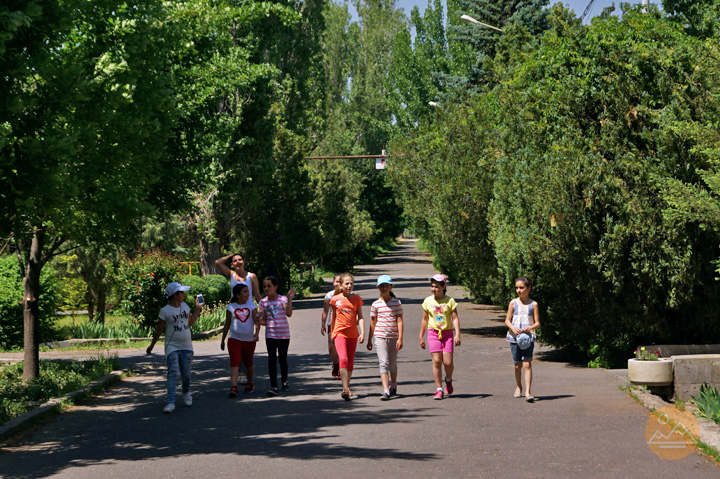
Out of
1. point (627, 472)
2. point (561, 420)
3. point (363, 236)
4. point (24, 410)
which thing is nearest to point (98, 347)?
point (24, 410)

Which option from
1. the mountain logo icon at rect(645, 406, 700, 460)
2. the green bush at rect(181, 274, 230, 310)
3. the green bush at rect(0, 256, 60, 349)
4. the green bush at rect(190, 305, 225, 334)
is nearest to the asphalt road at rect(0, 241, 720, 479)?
the mountain logo icon at rect(645, 406, 700, 460)

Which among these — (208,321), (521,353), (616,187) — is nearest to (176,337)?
(521,353)

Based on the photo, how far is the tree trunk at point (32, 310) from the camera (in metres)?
13.4

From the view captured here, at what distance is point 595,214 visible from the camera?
47.7ft

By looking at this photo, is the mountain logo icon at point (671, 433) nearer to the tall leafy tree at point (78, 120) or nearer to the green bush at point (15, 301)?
the tall leafy tree at point (78, 120)

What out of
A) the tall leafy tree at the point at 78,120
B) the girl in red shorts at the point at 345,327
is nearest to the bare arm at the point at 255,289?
the girl in red shorts at the point at 345,327

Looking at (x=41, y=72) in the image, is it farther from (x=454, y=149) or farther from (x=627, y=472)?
(x=454, y=149)

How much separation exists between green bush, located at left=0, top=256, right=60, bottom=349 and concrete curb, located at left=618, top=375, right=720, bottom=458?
13.4 metres

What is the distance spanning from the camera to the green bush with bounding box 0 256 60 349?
19.8 m

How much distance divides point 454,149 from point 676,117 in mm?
12092

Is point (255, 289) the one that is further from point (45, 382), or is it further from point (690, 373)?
point (690, 373)

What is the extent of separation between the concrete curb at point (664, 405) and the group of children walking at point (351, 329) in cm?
147

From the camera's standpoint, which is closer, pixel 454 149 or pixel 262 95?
pixel 454 149

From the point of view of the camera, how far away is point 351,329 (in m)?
11.5
